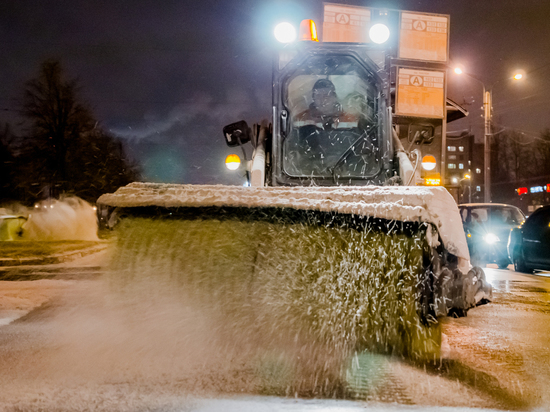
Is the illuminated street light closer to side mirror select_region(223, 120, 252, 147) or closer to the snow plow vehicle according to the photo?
side mirror select_region(223, 120, 252, 147)

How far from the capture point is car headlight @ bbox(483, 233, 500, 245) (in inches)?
523

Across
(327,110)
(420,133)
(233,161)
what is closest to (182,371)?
(327,110)

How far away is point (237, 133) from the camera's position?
586 centimetres

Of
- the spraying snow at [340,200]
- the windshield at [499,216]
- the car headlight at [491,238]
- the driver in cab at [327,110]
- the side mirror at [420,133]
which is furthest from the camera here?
the windshield at [499,216]

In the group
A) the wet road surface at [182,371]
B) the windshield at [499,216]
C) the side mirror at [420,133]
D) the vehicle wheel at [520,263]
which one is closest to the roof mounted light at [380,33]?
the side mirror at [420,133]

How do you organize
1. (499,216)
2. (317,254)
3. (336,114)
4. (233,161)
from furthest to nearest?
(499,216) < (233,161) < (336,114) < (317,254)

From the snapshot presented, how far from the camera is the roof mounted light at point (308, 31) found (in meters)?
5.29

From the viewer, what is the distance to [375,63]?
5086 mm

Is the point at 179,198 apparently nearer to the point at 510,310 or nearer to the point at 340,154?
the point at 340,154

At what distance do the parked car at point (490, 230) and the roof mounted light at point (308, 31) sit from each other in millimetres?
9249

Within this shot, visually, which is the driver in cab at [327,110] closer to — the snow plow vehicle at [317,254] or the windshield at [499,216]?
the snow plow vehicle at [317,254]

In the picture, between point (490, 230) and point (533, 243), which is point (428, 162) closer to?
point (533, 243)

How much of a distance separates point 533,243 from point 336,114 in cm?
797

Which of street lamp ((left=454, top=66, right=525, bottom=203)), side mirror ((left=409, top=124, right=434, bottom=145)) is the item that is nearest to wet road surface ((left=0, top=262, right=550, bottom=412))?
side mirror ((left=409, top=124, right=434, bottom=145))
